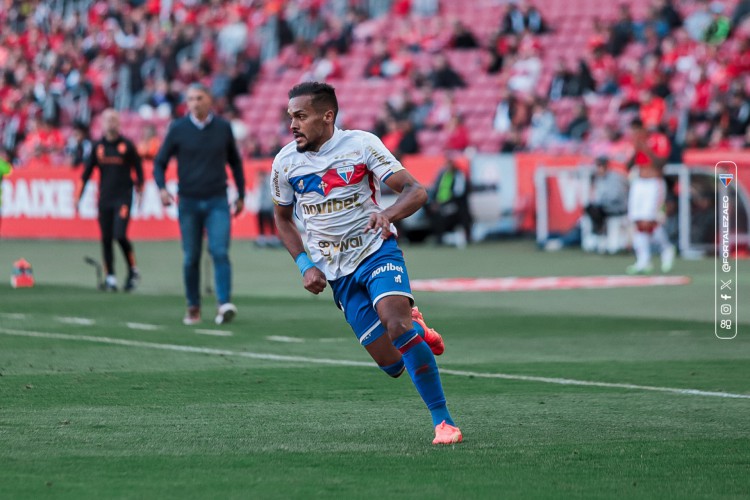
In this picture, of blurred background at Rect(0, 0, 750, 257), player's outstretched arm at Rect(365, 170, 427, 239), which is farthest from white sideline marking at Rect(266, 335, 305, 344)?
blurred background at Rect(0, 0, 750, 257)

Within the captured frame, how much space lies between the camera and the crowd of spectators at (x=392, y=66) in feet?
89.7

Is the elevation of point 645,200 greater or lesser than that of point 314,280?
lesser

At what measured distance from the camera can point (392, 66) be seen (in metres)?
33.5

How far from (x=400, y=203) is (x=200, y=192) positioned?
263 inches

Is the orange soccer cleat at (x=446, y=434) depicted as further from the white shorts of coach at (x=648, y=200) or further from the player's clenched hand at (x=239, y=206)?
the white shorts of coach at (x=648, y=200)

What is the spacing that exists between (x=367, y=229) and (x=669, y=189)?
17.8 meters

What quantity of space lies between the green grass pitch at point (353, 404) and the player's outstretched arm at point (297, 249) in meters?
0.79

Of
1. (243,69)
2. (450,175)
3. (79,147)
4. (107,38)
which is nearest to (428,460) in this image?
(450,175)

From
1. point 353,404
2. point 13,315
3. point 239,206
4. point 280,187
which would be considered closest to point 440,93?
point 13,315

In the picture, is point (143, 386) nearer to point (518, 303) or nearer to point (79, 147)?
point (518, 303)

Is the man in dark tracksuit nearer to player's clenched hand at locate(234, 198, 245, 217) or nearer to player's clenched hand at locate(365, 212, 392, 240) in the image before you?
player's clenched hand at locate(234, 198, 245, 217)

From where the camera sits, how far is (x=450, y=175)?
2747 centimetres

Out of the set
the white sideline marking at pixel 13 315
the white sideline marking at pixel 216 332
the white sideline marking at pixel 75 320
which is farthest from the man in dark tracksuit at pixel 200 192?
the white sideline marking at pixel 13 315

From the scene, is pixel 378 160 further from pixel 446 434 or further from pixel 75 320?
pixel 75 320
